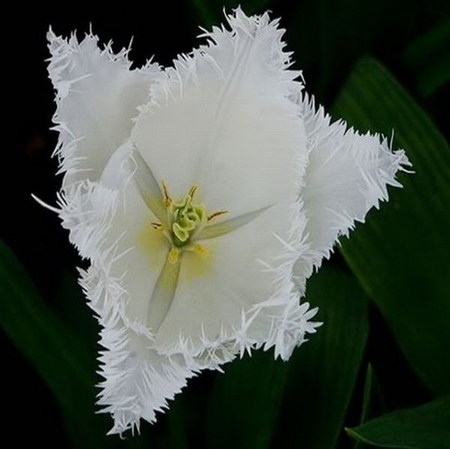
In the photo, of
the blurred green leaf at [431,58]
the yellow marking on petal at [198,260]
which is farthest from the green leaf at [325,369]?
the blurred green leaf at [431,58]

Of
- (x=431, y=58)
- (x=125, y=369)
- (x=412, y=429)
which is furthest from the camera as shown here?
(x=431, y=58)

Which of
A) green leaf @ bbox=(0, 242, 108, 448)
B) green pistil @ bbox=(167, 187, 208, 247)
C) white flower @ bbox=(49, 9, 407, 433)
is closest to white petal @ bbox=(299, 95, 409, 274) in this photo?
white flower @ bbox=(49, 9, 407, 433)

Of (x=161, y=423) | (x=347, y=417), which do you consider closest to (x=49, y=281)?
(x=161, y=423)

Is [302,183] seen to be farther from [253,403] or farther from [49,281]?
[49,281]

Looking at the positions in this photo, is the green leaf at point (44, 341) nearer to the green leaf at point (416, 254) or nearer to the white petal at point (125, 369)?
the white petal at point (125, 369)

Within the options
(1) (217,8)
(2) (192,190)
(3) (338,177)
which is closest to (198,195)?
(2) (192,190)

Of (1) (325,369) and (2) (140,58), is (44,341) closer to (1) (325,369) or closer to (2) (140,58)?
(1) (325,369)

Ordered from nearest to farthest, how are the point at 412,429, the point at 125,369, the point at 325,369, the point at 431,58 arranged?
the point at 125,369 → the point at 412,429 → the point at 325,369 → the point at 431,58
